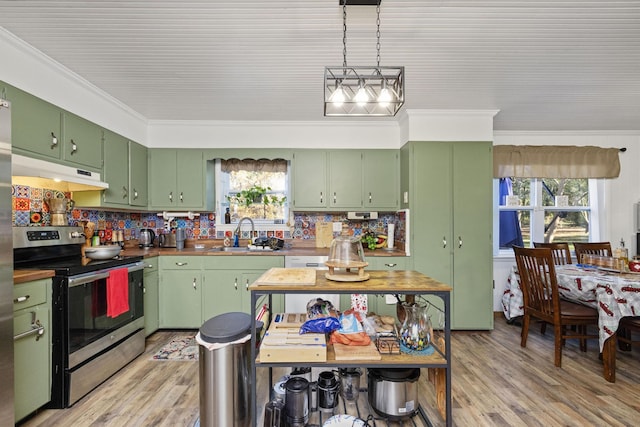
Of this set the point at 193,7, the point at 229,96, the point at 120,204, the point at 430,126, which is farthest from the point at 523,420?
the point at 120,204

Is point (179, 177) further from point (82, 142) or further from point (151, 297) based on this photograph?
point (151, 297)

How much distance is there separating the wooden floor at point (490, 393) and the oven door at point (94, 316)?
1.08 feet

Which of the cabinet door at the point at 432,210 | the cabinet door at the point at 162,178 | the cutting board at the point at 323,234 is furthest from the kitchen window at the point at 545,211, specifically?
the cabinet door at the point at 162,178

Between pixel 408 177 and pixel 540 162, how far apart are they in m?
2.11

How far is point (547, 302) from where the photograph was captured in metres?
2.80

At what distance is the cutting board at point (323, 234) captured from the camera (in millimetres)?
4027

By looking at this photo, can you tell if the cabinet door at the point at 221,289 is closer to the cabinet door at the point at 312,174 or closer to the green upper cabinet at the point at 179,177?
the green upper cabinet at the point at 179,177

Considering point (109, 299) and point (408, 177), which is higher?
point (408, 177)

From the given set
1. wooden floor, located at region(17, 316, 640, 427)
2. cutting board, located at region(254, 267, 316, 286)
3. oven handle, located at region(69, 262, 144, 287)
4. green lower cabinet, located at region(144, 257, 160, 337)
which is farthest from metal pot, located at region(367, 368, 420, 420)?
green lower cabinet, located at region(144, 257, 160, 337)

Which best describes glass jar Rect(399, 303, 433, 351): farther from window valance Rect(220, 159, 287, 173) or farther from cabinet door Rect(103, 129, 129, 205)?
cabinet door Rect(103, 129, 129, 205)

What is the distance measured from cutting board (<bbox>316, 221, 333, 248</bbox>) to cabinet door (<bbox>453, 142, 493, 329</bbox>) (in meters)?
1.52

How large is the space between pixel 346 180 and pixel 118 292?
8.74ft

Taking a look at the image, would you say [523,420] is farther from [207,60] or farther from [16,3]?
[16,3]

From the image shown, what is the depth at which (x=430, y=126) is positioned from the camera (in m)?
3.53
